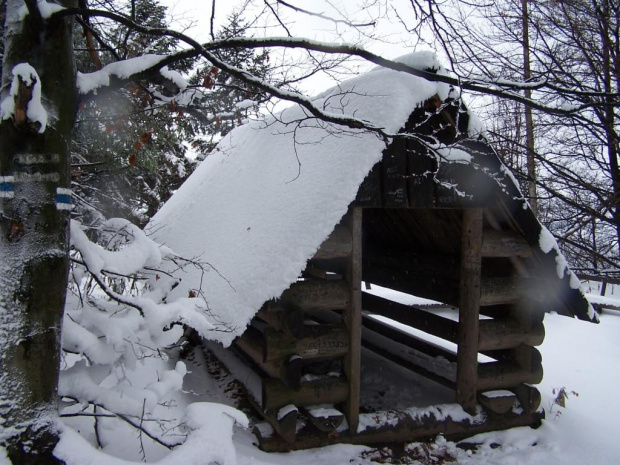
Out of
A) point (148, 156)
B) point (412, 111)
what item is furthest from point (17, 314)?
point (148, 156)

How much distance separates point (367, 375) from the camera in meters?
7.00

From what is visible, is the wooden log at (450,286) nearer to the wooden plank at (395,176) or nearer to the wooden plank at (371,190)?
the wooden plank at (395,176)

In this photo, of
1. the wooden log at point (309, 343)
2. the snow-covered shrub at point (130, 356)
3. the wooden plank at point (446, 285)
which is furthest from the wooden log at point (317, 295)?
the wooden plank at point (446, 285)

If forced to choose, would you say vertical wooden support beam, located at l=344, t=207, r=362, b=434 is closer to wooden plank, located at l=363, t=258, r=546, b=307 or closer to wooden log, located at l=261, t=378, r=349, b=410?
wooden log, located at l=261, t=378, r=349, b=410

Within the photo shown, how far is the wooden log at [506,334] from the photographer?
5637 millimetres

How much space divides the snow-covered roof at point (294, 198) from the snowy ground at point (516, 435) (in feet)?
3.66

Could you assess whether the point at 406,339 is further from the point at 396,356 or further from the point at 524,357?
the point at 524,357

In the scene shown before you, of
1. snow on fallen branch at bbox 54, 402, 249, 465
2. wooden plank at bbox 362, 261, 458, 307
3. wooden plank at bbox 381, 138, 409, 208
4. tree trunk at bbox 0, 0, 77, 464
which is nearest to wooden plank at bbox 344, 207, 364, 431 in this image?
wooden plank at bbox 381, 138, 409, 208

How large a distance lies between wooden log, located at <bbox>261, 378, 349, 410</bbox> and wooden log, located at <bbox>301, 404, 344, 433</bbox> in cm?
9

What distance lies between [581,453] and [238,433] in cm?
386

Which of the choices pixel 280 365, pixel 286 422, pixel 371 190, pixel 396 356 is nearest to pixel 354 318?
pixel 280 365

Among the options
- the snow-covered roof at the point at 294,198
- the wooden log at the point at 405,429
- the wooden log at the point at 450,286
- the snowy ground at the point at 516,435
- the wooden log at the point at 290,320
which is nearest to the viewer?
the snowy ground at the point at 516,435

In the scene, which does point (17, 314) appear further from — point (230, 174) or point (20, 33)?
point (230, 174)

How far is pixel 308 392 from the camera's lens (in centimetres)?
480
